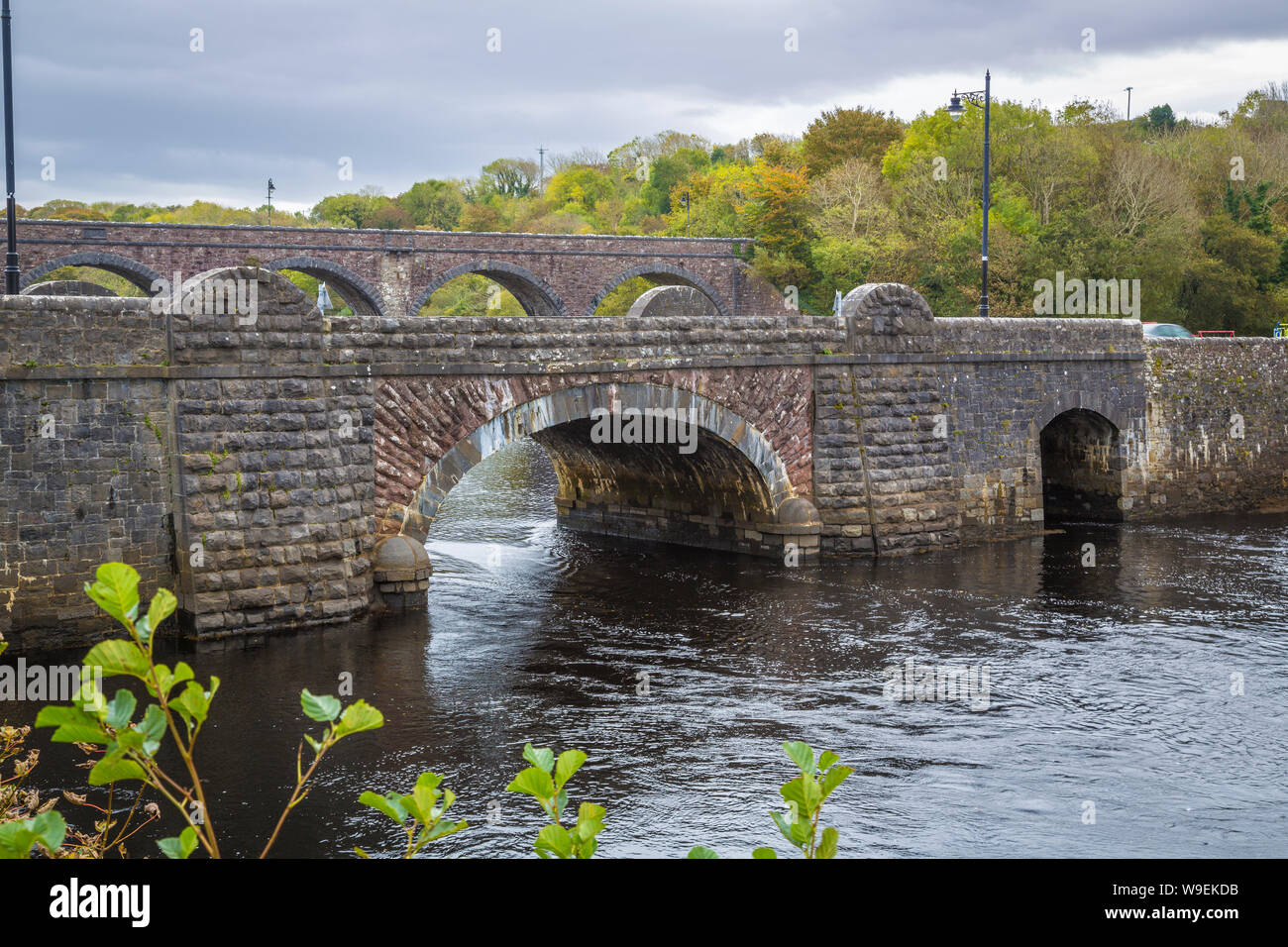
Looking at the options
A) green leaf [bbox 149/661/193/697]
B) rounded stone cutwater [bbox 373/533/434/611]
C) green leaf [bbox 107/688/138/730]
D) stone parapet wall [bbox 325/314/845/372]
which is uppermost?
stone parapet wall [bbox 325/314/845/372]

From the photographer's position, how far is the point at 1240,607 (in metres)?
17.1

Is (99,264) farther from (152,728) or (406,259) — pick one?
(152,728)

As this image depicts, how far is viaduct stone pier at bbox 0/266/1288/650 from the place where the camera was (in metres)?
14.0

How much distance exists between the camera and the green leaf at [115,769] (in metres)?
2.85

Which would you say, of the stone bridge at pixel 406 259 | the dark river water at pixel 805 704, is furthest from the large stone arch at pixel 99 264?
the dark river water at pixel 805 704

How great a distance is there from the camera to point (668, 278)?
173 ft

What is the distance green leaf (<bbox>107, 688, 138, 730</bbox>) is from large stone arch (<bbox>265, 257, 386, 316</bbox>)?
40437 millimetres

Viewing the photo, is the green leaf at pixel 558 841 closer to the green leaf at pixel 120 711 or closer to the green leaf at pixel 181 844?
the green leaf at pixel 181 844

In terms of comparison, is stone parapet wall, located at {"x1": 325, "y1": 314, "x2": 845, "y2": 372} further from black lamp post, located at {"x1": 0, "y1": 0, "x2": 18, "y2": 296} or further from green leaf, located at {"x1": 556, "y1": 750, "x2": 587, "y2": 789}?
green leaf, located at {"x1": 556, "y1": 750, "x2": 587, "y2": 789}

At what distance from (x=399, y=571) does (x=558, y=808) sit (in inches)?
517

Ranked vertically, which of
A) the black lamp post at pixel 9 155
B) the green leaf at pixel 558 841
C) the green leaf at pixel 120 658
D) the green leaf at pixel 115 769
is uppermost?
the black lamp post at pixel 9 155

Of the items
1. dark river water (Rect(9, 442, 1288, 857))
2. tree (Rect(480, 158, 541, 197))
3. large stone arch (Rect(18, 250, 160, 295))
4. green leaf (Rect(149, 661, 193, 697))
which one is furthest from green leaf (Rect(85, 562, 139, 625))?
tree (Rect(480, 158, 541, 197))

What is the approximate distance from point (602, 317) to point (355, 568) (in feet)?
17.1

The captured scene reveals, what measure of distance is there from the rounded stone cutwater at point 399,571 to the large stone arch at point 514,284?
29345 mm
